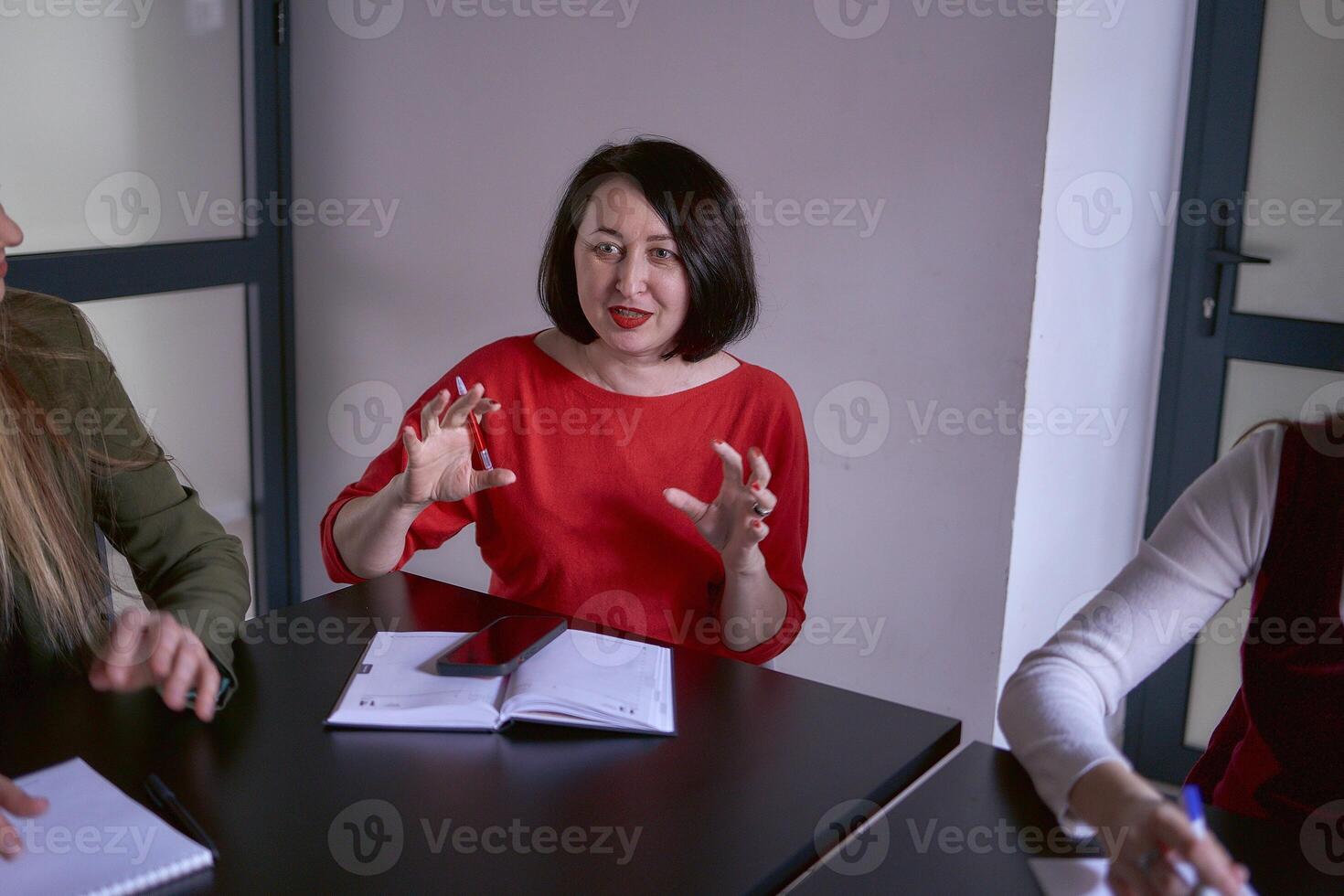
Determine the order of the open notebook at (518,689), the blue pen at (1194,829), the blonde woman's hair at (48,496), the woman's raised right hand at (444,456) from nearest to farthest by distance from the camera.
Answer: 1. the blue pen at (1194,829)
2. the open notebook at (518,689)
3. the blonde woman's hair at (48,496)
4. the woman's raised right hand at (444,456)

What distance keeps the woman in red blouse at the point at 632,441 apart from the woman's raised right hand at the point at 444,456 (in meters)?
0.01

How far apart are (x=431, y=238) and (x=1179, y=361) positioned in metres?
1.70

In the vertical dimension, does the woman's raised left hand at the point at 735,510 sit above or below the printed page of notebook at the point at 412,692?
above

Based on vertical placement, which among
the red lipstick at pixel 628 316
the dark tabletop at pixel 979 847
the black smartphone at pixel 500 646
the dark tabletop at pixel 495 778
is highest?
the red lipstick at pixel 628 316

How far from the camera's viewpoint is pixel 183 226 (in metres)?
2.77

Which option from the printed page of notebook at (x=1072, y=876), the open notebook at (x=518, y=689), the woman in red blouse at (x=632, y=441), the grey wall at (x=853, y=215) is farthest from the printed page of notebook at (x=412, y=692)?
the grey wall at (x=853, y=215)

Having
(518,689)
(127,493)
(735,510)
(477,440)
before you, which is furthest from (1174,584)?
(127,493)

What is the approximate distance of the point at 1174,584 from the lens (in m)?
1.24

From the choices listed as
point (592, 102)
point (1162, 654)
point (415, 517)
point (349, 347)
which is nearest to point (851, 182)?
point (592, 102)

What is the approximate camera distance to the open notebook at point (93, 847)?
2.89 ft

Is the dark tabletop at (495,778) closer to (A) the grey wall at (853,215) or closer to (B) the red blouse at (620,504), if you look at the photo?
(B) the red blouse at (620,504)

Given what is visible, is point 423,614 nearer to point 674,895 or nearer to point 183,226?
point 674,895

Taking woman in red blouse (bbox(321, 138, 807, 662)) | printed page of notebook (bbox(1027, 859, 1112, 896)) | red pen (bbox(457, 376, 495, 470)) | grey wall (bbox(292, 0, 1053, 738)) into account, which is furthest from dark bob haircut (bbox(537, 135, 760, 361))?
printed page of notebook (bbox(1027, 859, 1112, 896))

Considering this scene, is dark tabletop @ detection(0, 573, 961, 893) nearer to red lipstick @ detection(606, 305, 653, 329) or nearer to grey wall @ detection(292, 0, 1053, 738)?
red lipstick @ detection(606, 305, 653, 329)
